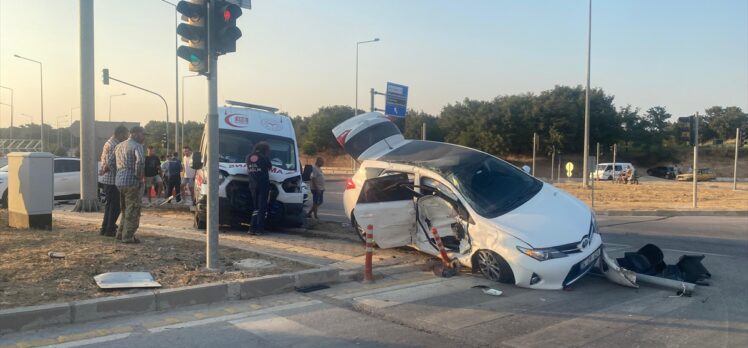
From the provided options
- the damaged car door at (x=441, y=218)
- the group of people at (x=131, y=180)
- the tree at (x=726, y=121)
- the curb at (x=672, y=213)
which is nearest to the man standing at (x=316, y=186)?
the group of people at (x=131, y=180)

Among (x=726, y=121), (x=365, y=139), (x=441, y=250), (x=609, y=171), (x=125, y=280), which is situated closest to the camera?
(x=125, y=280)

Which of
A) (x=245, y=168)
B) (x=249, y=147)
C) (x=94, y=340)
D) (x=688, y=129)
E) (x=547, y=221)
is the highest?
(x=688, y=129)

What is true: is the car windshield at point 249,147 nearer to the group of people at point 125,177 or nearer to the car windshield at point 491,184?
the group of people at point 125,177

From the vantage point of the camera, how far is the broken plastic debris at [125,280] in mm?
6180

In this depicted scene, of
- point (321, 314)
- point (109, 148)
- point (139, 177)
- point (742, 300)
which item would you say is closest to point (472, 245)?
point (321, 314)

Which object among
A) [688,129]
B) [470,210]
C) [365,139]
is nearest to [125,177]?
[365,139]

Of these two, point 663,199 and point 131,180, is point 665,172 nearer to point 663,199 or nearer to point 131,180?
point 663,199

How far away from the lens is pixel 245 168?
11.3 m

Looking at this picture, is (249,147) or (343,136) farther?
(249,147)

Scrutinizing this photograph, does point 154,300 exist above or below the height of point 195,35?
below

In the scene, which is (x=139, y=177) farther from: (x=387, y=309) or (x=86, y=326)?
(x=387, y=309)

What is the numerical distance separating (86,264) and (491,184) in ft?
17.9

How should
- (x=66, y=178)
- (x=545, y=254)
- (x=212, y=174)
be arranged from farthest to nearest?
(x=66, y=178)
(x=212, y=174)
(x=545, y=254)

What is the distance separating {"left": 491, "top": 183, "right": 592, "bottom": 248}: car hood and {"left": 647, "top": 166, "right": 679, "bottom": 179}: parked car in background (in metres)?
51.4
